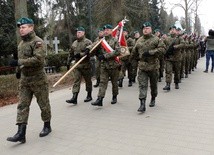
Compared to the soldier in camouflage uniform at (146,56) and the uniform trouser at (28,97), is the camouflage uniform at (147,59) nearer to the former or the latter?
the soldier in camouflage uniform at (146,56)

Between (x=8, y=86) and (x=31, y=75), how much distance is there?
5.38 metres

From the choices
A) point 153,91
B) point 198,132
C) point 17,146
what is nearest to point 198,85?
point 153,91

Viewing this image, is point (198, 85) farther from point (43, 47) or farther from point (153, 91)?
point (43, 47)

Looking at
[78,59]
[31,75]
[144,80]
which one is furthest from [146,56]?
[31,75]

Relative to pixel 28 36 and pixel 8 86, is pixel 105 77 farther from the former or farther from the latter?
pixel 8 86

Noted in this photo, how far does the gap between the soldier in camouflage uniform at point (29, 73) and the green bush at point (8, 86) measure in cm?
434

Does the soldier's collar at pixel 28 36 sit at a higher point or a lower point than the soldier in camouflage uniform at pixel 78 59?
higher

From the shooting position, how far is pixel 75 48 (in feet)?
26.4

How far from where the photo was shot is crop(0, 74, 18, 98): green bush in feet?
31.7

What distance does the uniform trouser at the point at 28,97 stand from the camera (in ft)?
17.5

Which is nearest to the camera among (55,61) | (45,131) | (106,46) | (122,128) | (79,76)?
(45,131)

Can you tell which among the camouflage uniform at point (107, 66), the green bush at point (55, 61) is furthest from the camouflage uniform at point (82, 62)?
the green bush at point (55, 61)

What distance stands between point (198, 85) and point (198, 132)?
18.8ft

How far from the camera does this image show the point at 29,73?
213 inches
